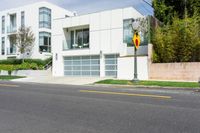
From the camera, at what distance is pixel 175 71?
2202 cm

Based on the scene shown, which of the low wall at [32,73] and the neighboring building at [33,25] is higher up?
the neighboring building at [33,25]

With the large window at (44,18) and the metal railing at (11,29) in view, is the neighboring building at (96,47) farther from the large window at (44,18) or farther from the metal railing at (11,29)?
the metal railing at (11,29)

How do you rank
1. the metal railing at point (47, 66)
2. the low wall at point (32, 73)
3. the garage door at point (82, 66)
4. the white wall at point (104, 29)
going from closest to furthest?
the white wall at point (104, 29) < the garage door at point (82, 66) < the low wall at point (32, 73) < the metal railing at point (47, 66)

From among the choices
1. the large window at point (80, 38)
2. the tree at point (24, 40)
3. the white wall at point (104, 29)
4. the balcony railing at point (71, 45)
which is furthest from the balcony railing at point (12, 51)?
the large window at point (80, 38)

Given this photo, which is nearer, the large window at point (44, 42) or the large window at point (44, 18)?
the large window at point (44, 42)

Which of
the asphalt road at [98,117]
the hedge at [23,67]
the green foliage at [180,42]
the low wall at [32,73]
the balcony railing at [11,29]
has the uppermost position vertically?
the balcony railing at [11,29]

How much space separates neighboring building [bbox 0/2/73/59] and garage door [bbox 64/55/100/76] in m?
8.45

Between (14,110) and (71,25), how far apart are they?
75.0 ft

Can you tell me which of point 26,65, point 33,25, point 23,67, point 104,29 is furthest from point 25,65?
point 104,29

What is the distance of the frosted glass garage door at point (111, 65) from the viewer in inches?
1089

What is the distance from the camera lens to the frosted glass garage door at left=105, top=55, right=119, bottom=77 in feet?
90.8

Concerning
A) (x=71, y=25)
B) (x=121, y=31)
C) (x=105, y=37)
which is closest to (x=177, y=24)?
(x=121, y=31)

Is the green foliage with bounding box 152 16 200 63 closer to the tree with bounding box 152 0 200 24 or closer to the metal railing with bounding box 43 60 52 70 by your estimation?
the tree with bounding box 152 0 200 24

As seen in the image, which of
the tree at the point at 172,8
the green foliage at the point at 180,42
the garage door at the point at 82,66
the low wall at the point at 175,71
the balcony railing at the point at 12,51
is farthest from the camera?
the balcony railing at the point at 12,51
